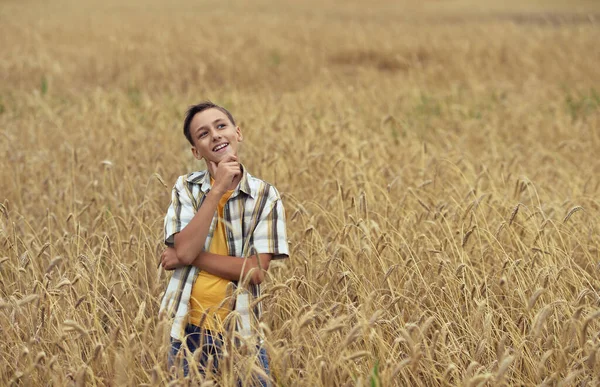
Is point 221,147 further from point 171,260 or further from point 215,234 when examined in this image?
point 171,260

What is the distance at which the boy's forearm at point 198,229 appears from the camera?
7.64 feet

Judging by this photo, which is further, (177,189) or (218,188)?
(177,189)

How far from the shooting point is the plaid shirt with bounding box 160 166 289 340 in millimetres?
2430

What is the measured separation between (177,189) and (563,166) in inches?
168

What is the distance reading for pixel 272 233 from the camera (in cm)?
244

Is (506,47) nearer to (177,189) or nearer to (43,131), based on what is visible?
(43,131)

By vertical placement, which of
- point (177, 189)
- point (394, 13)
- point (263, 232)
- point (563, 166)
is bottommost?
point (563, 166)

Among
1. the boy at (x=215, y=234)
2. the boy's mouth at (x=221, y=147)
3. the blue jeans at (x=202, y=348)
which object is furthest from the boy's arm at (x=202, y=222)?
the blue jeans at (x=202, y=348)

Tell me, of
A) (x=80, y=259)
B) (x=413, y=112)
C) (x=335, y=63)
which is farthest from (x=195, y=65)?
(x=80, y=259)

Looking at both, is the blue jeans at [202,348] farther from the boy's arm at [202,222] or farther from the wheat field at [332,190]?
the boy's arm at [202,222]

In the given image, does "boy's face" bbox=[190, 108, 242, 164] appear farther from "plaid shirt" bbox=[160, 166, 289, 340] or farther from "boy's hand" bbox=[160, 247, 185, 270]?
"boy's hand" bbox=[160, 247, 185, 270]

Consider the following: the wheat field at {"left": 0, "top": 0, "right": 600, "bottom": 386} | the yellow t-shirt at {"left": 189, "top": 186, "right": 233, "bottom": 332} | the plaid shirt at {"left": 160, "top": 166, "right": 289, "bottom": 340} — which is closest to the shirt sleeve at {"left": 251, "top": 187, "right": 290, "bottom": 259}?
the plaid shirt at {"left": 160, "top": 166, "right": 289, "bottom": 340}

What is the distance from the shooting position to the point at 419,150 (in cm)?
554

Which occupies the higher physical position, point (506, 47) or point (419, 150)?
point (506, 47)
